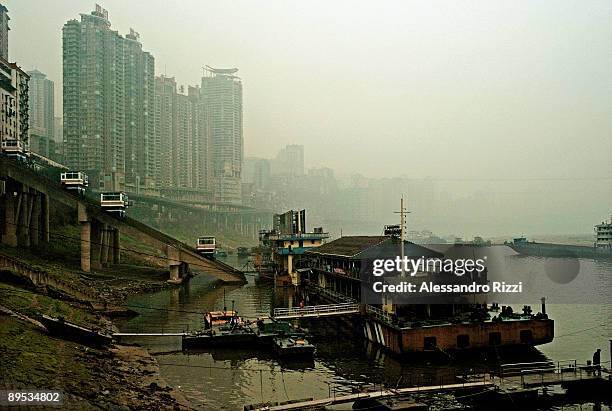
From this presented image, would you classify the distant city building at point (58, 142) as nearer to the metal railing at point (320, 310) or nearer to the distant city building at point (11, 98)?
the distant city building at point (11, 98)

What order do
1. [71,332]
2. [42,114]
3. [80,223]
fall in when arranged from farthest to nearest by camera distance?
[42,114] → [80,223] → [71,332]

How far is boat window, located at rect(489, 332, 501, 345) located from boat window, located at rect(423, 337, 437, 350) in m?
3.16

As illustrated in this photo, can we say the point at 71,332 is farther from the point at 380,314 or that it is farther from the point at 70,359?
the point at 380,314

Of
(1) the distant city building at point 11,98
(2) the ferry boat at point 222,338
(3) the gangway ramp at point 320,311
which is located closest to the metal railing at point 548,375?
(3) the gangway ramp at point 320,311

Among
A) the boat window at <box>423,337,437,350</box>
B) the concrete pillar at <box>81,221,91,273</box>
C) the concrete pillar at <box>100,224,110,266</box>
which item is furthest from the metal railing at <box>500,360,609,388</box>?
the concrete pillar at <box>100,224,110,266</box>

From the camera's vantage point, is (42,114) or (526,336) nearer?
(526,336)

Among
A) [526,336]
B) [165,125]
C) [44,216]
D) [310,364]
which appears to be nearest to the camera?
[310,364]

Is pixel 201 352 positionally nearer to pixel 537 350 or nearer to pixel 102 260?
pixel 537 350

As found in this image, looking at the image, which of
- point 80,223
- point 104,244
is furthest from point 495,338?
point 104,244

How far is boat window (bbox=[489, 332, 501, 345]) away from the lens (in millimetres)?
28750

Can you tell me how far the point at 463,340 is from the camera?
1113 inches

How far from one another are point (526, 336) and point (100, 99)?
278 ft

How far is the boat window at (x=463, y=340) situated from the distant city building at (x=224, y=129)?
375ft

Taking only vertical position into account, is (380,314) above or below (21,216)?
below
